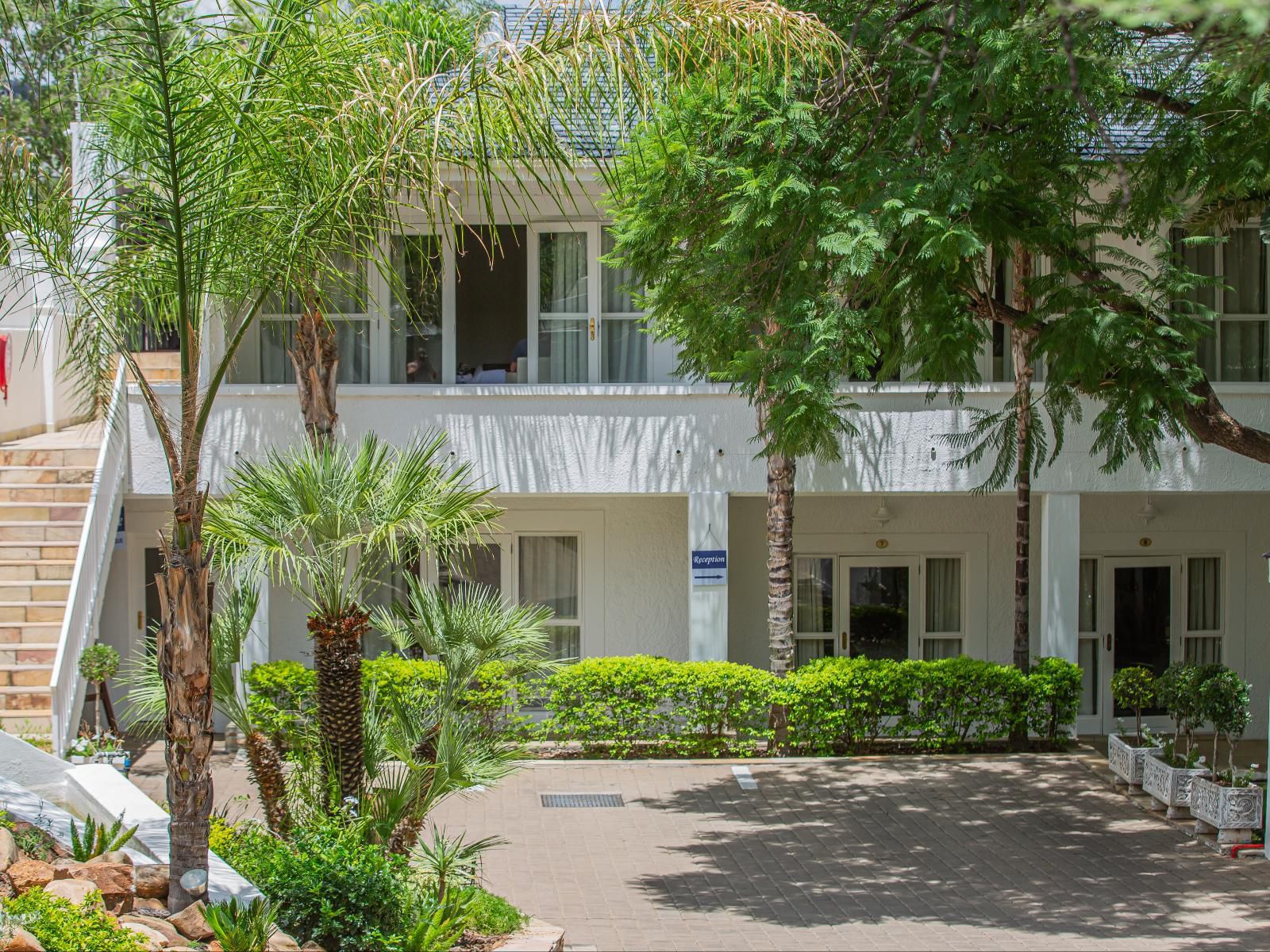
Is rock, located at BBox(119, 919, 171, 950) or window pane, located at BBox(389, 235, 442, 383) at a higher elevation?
window pane, located at BBox(389, 235, 442, 383)

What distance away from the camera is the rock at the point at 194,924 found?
24.1 feet

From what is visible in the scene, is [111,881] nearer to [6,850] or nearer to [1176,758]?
[6,850]

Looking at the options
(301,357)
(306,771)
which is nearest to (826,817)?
(306,771)

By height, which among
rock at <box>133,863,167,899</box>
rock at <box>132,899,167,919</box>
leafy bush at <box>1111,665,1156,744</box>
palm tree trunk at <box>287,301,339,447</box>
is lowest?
rock at <box>132,899,167,919</box>

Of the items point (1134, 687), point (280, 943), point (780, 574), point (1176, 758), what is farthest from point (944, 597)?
point (280, 943)

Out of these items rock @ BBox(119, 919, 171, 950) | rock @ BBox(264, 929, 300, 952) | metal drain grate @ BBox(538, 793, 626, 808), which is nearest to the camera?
rock @ BBox(119, 919, 171, 950)

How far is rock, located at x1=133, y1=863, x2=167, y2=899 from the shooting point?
26.1ft

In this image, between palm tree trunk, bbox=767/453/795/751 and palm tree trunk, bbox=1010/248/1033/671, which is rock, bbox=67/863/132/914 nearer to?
palm tree trunk, bbox=767/453/795/751

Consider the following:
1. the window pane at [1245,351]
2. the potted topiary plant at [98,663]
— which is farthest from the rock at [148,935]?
the window pane at [1245,351]

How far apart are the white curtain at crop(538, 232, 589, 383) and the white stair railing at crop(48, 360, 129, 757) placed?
4.86 meters

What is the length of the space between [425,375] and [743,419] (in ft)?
13.2

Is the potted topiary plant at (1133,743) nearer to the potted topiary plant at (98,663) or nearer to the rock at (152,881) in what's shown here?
the rock at (152,881)

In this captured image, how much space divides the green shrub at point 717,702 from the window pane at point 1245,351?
22.7ft

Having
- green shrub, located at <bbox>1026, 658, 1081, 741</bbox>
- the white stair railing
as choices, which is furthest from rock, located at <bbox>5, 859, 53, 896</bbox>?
green shrub, located at <bbox>1026, 658, 1081, 741</bbox>
